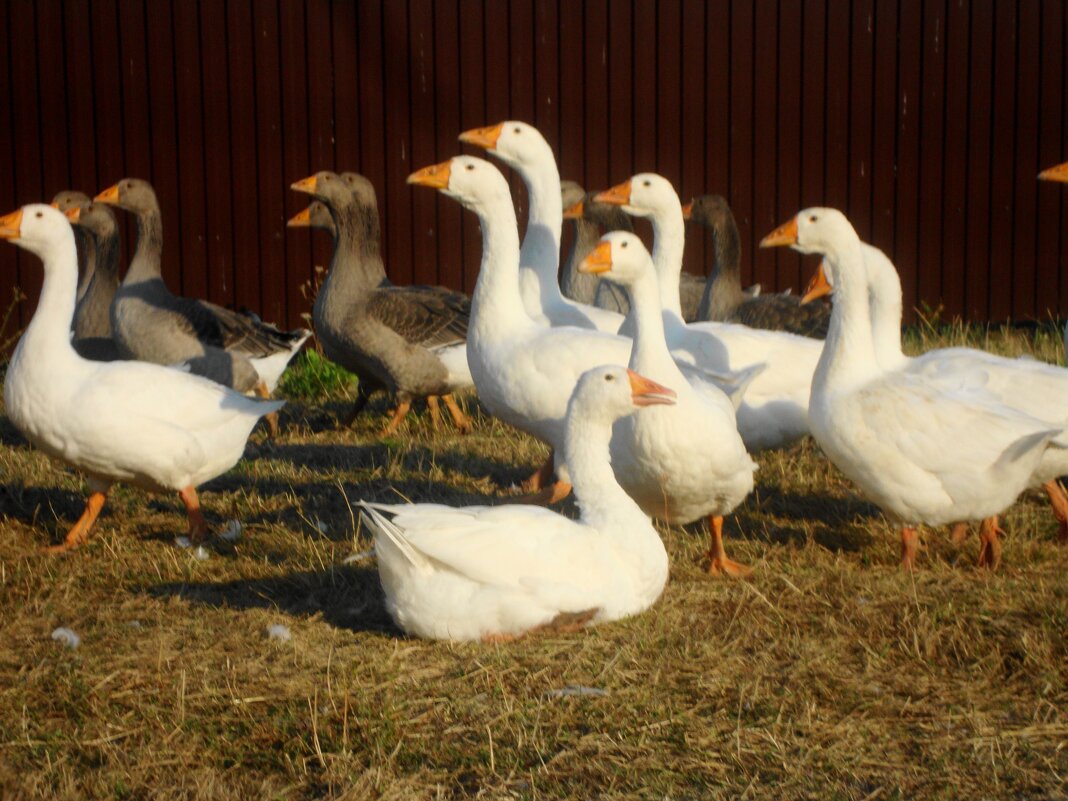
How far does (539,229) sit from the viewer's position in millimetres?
7871

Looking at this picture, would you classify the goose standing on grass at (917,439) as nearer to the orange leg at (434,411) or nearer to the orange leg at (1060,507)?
the orange leg at (1060,507)

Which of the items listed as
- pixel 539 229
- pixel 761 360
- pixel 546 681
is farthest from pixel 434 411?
pixel 546 681

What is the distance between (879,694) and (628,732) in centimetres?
75

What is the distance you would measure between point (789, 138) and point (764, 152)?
229 millimetres

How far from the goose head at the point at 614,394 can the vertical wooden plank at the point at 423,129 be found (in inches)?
266

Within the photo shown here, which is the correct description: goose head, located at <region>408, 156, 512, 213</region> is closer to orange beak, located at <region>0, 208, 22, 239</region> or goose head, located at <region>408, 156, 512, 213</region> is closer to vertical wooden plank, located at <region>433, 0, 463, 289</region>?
orange beak, located at <region>0, 208, 22, 239</region>

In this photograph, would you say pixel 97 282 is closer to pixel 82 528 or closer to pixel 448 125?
pixel 448 125

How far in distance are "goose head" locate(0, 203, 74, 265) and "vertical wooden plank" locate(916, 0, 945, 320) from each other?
7.45 meters

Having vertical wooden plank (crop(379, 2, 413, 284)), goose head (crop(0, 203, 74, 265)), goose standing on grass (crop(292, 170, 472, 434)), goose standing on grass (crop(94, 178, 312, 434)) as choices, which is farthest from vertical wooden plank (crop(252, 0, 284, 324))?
goose head (crop(0, 203, 74, 265))

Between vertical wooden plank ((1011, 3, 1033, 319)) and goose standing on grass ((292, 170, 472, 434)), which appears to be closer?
goose standing on grass ((292, 170, 472, 434))

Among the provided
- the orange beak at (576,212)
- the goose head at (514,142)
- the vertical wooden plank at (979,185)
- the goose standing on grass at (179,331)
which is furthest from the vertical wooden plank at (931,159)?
the goose standing on grass at (179,331)

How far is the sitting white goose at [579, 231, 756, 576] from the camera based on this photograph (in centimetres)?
492

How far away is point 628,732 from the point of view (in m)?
3.54

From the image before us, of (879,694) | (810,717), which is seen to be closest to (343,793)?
(810,717)
